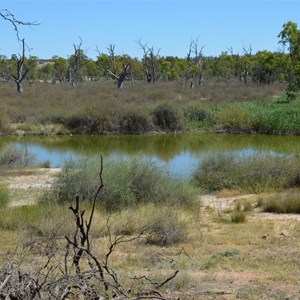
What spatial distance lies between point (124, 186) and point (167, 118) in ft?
82.5

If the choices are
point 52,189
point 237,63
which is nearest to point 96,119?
point 52,189

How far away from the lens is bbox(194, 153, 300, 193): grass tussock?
18234mm

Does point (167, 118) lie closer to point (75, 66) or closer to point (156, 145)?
point (156, 145)

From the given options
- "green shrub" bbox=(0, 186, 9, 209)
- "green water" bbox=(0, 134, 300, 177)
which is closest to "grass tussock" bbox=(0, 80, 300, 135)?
"green water" bbox=(0, 134, 300, 177)

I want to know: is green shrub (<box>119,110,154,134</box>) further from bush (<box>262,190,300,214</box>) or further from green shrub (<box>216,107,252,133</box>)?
bush (<box>262,190,300,214</box>)

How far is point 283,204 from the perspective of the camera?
14320 mm

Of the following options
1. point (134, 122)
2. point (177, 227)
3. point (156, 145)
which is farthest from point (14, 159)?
point (134, 122)

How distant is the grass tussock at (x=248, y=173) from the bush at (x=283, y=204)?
10.1 ft

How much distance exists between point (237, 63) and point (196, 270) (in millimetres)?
79828

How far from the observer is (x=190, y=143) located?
3312 cm

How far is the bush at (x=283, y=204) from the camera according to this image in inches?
560

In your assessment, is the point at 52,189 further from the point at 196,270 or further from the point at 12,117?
the point at 12,117

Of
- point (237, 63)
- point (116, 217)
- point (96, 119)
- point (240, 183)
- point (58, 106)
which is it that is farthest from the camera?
point (237, 63)

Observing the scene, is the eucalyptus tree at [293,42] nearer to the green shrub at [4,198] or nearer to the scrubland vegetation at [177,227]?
the scrubland vegetation at [177,227]
